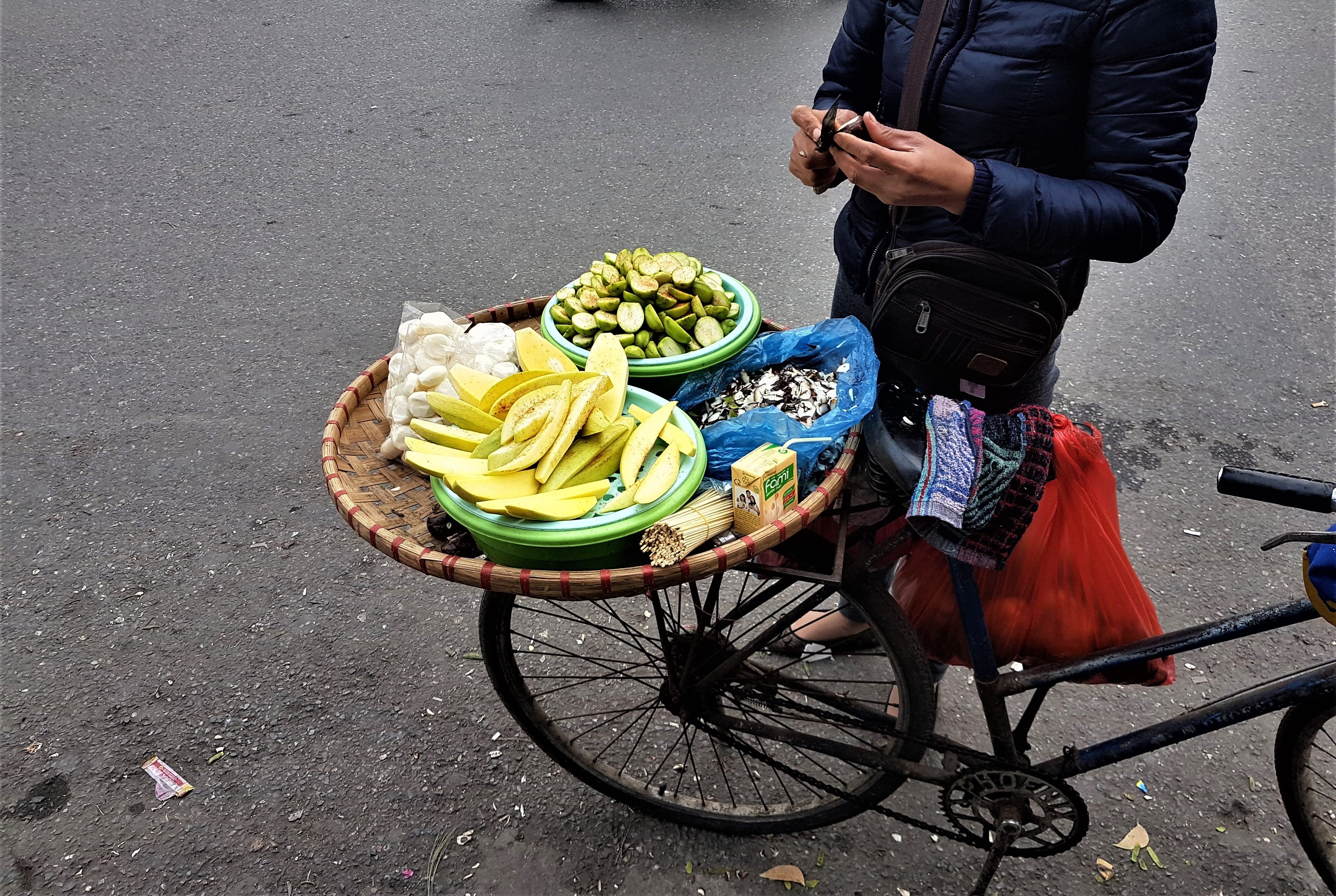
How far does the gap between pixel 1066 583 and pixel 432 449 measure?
134 centimetres

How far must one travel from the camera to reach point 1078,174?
1.82m

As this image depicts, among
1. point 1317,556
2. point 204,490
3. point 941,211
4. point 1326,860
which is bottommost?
point 204,490

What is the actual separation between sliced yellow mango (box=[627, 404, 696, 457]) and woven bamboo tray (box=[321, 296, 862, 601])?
0.23m

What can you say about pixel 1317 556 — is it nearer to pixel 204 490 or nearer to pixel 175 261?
pixel 204 490

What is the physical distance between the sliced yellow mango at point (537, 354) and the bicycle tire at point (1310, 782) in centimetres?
171

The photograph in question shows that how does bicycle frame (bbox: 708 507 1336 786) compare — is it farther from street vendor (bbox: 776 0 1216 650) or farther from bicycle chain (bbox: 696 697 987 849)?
street vendor (bbox: 776 0 1216 650)

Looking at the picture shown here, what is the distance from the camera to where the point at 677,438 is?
1705 mm

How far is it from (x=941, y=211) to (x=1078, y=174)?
0.27m

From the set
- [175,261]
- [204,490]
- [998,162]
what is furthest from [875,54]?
[175,261]

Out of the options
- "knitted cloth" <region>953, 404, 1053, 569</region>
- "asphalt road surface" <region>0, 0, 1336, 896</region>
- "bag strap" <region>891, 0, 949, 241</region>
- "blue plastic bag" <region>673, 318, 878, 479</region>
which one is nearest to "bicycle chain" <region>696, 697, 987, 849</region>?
"asphalt road surface" <region>0, 0, 1336, 896</region>

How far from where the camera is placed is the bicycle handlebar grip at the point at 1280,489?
154cm

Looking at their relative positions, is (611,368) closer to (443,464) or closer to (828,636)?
(443,464)

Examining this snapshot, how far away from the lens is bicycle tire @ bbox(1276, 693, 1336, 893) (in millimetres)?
1931

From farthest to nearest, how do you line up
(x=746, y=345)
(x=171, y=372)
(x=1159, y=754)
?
(x=171, y=372), (x=1159, y=754), (x=746, y=345)
